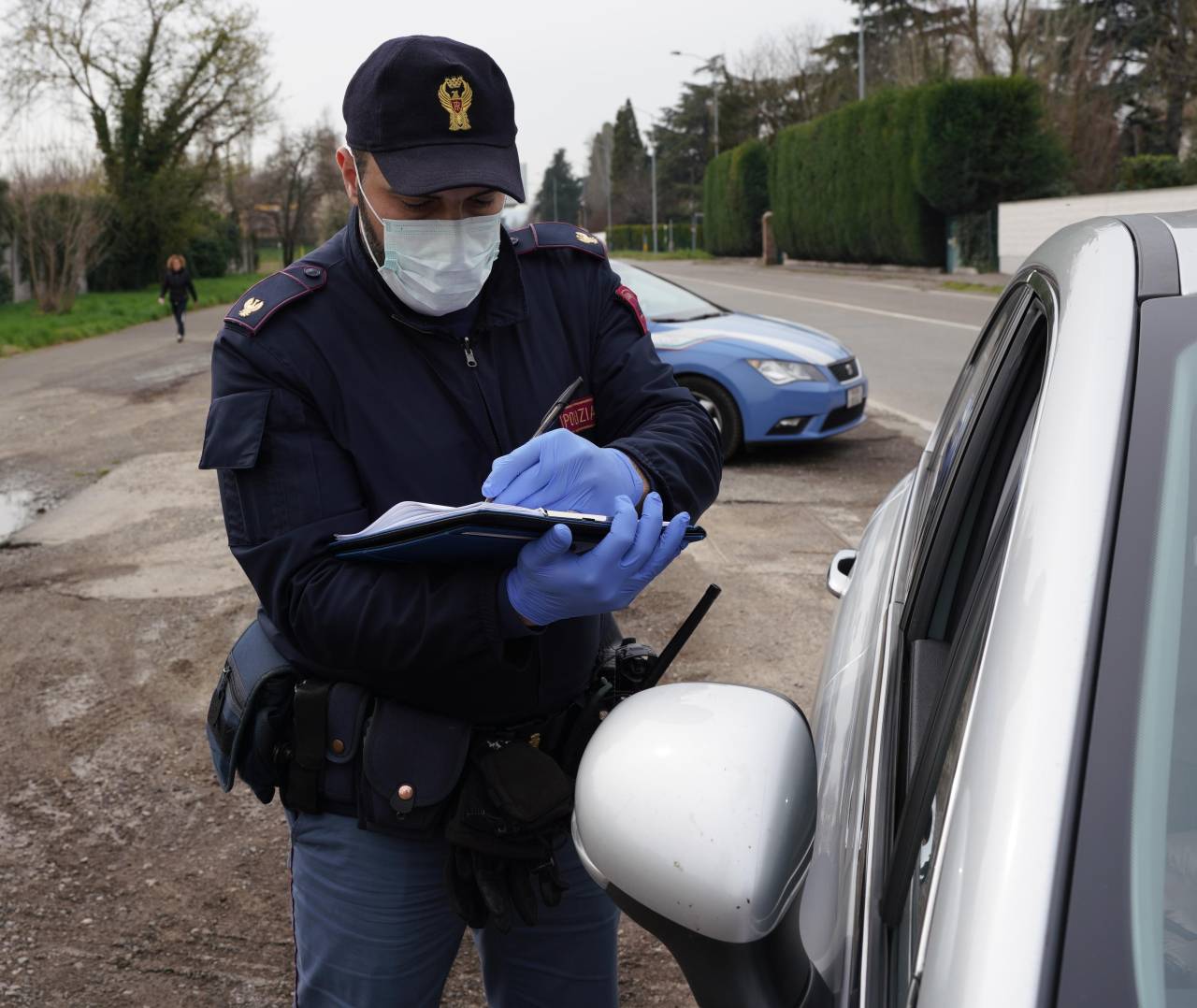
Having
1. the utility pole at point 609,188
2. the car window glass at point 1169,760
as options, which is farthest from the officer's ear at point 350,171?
the utility pole at point 609,188

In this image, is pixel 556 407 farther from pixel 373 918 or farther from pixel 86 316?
pixel 86 316

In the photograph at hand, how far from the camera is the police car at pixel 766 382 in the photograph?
8.34 metres

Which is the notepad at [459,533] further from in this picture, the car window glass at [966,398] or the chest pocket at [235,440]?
the car window glass at [966,398]

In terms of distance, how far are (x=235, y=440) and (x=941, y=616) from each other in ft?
3.35

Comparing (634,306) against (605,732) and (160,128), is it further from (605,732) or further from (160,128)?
(160,128)

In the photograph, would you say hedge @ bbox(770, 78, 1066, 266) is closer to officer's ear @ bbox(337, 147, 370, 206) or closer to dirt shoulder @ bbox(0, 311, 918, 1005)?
dirt shoulder @ bbox(0, 311, 918, 1005)

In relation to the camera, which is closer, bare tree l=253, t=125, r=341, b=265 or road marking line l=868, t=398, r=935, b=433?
road marking line l=868, t=398, r=935, b=433

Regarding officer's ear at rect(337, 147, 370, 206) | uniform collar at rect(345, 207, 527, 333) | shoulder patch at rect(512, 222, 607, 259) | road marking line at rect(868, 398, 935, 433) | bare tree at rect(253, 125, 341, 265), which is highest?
bare tree at rect(253, 125, 341, 265)

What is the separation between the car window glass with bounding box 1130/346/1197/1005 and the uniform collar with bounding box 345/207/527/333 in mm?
1020

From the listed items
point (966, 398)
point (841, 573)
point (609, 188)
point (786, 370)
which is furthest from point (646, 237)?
point (966, 398)

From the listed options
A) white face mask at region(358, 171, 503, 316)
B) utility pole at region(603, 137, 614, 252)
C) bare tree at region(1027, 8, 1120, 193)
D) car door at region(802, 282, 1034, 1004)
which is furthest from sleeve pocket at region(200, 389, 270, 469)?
utility pole at region(603, 137, 614, 252)

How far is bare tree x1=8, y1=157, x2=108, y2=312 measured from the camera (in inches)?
1089

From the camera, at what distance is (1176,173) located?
27.7 metres

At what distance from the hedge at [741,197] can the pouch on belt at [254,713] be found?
155 feet
